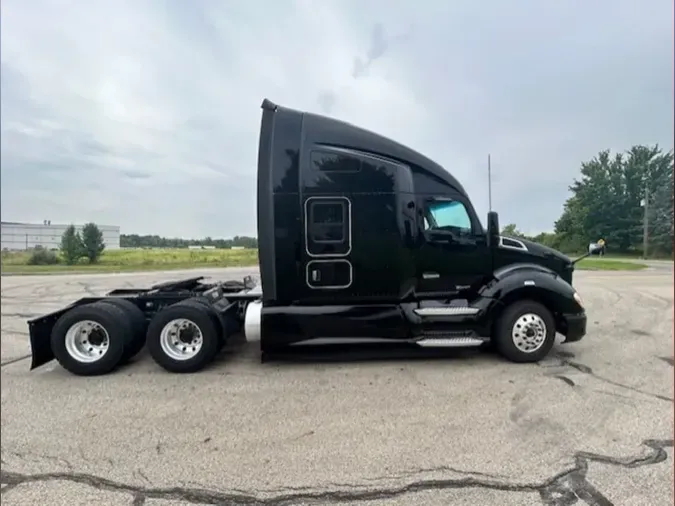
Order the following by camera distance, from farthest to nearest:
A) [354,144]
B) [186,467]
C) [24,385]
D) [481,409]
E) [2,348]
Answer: [2,348] → [354,144] → [24,385] → [481,409] → [186,467]

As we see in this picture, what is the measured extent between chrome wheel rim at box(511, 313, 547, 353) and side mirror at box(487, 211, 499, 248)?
0.97m

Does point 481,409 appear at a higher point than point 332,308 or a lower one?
lower

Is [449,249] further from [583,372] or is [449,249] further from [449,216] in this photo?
[583,372]

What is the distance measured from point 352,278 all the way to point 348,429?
1731mm

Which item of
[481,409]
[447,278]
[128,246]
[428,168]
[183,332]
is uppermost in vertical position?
[428,168]

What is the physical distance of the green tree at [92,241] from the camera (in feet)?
8.29

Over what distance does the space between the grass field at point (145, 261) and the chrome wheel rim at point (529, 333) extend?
1.75m

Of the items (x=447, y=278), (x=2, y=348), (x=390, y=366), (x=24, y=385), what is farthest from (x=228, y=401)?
(x=2, y=348)

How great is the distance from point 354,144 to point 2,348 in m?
5.22

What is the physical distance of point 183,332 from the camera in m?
4.55

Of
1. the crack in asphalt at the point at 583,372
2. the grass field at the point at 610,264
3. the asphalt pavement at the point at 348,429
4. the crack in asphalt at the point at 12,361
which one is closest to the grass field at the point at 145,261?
the grass field at the point at 610,264

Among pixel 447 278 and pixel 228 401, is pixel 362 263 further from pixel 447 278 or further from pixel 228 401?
pixel 228 401

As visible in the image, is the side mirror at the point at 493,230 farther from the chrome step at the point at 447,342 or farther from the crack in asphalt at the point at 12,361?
the crack in asphalt at the point at 12,361

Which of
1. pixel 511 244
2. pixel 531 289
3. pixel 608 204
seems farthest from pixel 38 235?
pixel 531 289
